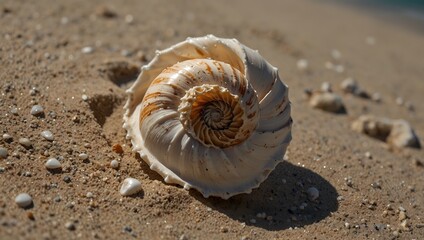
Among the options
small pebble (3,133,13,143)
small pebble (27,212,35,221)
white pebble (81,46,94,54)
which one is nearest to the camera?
small pebble (27,212,35,221)

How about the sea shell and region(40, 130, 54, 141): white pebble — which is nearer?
the sea shell

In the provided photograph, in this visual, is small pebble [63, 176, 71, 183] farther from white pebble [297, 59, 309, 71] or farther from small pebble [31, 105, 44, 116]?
white pebble [297, 59, 309, 71]

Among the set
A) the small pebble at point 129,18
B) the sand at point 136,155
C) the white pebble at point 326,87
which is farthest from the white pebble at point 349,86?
the small pebble at point 129,18

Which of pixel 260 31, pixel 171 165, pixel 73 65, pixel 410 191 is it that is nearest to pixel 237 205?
pixel 171 165

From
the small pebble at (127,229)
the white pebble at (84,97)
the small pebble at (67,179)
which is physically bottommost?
the white pebble at (84,97)

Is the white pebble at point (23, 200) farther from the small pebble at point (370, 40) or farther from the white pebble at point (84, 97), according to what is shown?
the small pebble at point (370, 40)

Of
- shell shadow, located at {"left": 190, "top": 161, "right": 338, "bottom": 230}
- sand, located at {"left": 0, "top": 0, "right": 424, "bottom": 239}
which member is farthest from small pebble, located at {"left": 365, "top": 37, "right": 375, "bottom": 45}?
shell shadow, located at {"left": 190, "top": 161, "right": 338, "bottom": 230}

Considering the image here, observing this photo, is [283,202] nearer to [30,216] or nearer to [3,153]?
[30,216]

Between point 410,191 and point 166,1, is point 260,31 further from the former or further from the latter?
point 410,191
